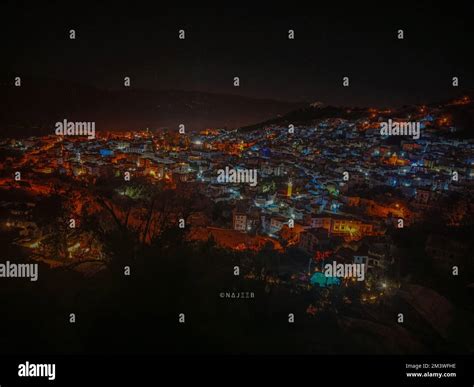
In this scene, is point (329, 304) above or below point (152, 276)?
below

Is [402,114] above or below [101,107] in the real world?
above

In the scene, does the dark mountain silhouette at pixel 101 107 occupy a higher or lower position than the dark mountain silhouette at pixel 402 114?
lower

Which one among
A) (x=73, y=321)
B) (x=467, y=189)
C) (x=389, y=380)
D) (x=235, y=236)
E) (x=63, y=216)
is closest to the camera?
(x=389, y=380)

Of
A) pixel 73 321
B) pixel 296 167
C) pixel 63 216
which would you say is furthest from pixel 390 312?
pixel 296 167

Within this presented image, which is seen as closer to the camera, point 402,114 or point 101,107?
point 101,107

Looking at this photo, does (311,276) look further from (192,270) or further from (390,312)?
(192,270)

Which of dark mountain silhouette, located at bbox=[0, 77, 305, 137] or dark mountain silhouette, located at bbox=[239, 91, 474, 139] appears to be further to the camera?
dark mountain silhouette, located at bbox=[239, 91, 474, 139]

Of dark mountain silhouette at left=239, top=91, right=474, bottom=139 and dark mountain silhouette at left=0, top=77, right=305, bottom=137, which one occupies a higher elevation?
dark mountain silhouette at left=239, top=91, right=474, bottom=139

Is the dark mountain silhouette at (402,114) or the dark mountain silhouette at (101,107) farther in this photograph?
the dark mountain silhouette at (402,114)
